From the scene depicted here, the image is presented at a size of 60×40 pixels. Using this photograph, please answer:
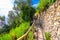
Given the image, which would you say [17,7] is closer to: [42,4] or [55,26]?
[42,4]

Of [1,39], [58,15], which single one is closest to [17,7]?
[58,15]

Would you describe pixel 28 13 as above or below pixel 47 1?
below

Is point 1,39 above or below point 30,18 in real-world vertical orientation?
above

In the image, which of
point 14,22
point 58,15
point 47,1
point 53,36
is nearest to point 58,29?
point 53,36

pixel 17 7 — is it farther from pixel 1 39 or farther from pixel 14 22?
pixel 1 39

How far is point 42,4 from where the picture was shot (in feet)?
16.8

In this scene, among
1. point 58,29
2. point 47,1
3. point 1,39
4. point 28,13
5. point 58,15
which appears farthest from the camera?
point 28,13

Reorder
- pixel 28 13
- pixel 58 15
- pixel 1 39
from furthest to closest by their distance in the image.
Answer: pixel 28 13 < pixel 58 15 < pixel 1 39

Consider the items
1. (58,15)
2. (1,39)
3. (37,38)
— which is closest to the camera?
(1,39)

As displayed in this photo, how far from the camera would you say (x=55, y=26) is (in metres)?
→ 3.27

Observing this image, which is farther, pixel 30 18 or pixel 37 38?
pixel 30 18

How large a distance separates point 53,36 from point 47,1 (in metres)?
2.04

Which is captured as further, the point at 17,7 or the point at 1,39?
the point at 17,7

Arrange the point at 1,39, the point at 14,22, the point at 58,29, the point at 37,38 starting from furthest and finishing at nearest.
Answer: the point at 14,22
the point at 37,38
the point at 58,29
the point at 1,39
